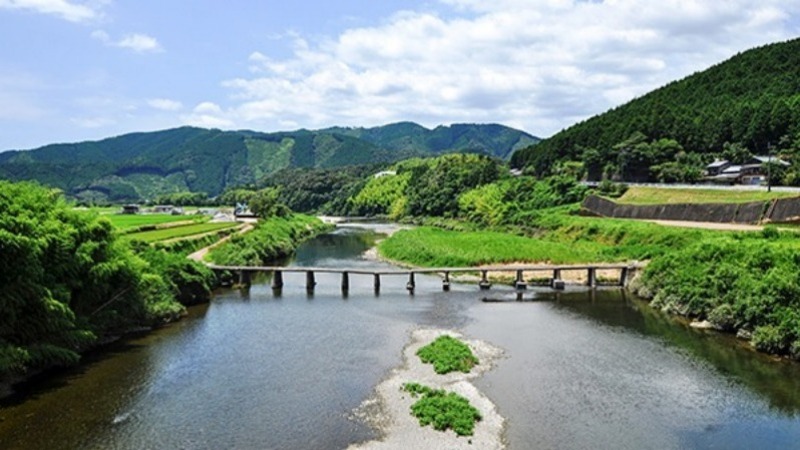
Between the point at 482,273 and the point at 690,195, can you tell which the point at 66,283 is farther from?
the point at 690,195

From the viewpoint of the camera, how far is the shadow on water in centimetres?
2655

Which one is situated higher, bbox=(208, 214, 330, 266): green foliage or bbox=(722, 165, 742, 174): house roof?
bbox=(722, 165, 742, 174): house roof

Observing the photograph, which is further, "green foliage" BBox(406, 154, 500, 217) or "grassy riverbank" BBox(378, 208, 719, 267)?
"green foliage" BBox(406, 154, 500, 217)

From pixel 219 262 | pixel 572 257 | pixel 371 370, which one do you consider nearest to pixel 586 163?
pixel 572 257

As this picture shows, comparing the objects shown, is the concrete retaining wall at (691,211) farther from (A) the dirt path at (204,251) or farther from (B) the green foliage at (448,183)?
(A) the dirt path at (204,251)

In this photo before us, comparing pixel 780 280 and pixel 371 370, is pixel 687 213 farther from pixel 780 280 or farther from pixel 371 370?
pixel 371 370

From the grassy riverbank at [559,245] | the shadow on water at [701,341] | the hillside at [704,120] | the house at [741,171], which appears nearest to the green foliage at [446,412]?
the shadow on water at [701,341]

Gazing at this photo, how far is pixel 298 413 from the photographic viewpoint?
2380 cm

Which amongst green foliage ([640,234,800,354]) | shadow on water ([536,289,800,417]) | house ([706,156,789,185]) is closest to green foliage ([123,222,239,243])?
shadow on water ([536,289,800,417])

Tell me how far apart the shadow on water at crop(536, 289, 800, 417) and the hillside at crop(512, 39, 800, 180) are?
47.9 meters

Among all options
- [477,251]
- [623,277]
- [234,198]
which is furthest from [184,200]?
[623,277]

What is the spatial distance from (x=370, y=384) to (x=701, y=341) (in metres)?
19.0

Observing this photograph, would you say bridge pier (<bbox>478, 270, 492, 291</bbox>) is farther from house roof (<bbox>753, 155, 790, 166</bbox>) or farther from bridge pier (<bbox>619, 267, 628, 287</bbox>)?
house roof (<bbox>753, 155, 790, 166</bbox>)

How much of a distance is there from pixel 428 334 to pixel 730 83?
118 metres
